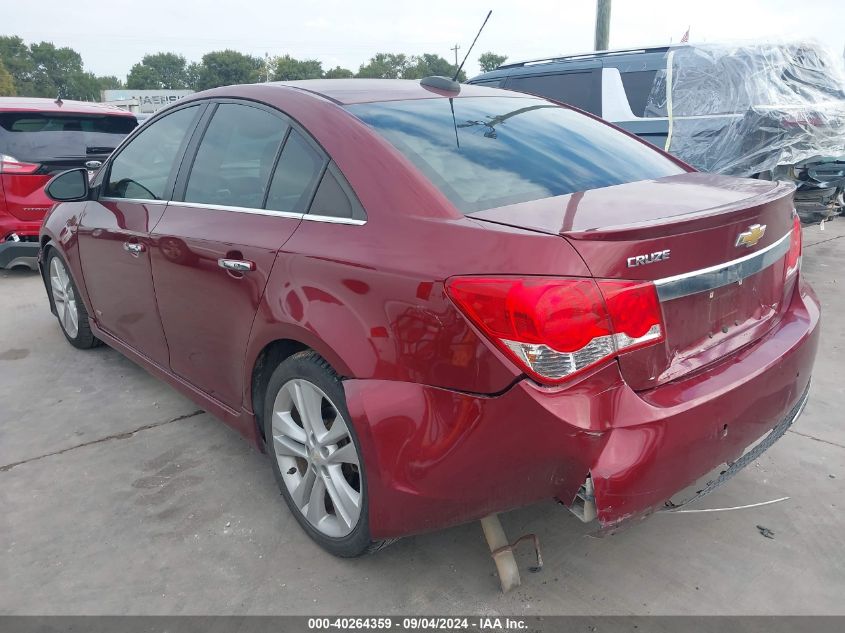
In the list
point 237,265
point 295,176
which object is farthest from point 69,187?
point 295,176

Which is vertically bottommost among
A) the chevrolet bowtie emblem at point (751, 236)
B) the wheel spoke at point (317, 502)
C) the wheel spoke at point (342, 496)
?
the wheel spoke at point (317, 502)

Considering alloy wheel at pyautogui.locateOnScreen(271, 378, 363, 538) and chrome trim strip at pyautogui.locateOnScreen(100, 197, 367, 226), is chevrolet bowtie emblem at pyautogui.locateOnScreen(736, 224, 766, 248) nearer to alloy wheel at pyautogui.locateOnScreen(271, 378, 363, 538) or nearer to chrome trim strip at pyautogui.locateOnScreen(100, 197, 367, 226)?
chrome trim strip at pyautogui.locateOnScreen(100, 197, 367, 226)

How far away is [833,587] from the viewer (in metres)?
2.18

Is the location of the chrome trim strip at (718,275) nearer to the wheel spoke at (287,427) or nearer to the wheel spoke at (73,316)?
the wheel spoke at (287,427)

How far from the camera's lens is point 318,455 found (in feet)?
7.60

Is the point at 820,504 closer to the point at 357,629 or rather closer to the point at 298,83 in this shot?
the point at 357,629

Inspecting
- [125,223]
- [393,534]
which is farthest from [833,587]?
[125,223]

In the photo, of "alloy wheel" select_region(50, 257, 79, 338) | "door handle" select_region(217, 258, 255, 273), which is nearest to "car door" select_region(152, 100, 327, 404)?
"door handle" select_region(217, 258, 255, 273)

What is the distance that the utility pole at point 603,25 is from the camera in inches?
497

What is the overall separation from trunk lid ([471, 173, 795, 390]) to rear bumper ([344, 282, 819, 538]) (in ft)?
0.30

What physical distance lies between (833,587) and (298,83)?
2.67 metres

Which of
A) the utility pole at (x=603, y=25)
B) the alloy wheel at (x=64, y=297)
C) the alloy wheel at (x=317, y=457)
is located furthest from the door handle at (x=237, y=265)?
the utility pole at (x=603, y=25)

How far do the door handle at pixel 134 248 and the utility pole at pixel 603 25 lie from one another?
11484 millimetres

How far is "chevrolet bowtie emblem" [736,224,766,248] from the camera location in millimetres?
1989
